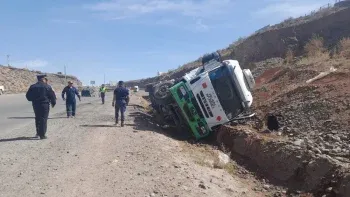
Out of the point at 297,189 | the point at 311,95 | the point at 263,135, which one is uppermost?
the point at 311,95

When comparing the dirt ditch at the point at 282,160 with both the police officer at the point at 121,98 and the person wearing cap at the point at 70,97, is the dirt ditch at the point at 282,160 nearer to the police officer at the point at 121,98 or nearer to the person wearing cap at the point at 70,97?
the police officer at the point at 121,98

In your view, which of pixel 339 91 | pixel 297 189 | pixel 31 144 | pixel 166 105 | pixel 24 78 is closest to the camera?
pixel 297 189

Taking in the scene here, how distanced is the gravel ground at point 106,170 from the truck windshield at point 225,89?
2.18 metres

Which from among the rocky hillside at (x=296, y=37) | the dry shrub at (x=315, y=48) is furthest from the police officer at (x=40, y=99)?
the rocky hillside at (x=296, y=37)

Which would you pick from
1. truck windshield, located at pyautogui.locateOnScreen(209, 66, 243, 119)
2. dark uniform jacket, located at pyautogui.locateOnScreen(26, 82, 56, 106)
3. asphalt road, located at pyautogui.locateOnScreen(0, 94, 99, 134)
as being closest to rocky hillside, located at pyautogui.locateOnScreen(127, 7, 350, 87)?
asphalt road, located at pyautogui.locateOnScreen(0, 94, 99, 134)

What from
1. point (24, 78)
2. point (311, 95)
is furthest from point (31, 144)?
point (24, 78)

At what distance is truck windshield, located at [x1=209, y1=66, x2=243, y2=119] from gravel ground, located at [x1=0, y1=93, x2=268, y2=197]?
2.18 m

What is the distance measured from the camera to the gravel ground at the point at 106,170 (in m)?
6.46

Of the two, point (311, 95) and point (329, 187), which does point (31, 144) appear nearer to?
point (329, 187)

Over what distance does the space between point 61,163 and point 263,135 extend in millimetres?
6521

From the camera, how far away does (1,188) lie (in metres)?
6.24

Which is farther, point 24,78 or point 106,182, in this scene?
point 24,78

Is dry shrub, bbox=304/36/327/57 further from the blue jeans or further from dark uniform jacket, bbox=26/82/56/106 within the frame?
dark uniform jacket, bbox=26/82/56/106

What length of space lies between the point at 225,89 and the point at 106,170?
625 cm
